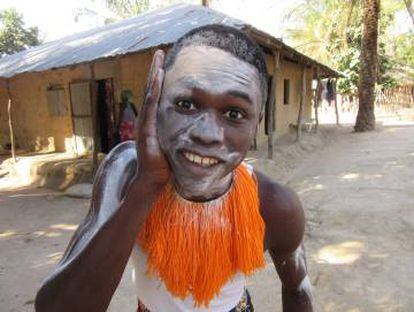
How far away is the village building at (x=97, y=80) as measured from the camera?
24.4 feet

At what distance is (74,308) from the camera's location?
3.17ft

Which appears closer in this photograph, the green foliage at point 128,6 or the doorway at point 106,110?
the doorway at point 106,110

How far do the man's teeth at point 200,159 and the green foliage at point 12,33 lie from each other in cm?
2582

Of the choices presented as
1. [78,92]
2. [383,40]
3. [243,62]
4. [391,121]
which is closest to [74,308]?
[243,62]

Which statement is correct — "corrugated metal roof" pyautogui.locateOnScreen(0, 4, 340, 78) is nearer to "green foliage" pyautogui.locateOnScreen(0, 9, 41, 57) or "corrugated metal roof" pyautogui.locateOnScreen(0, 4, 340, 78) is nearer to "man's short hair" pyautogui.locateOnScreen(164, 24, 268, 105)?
"man's short hair" pyautogui.locateOnScreen(164, 24, 268, 105)

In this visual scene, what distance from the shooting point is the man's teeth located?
38.9 inches

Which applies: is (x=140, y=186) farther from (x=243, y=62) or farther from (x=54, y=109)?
(x=54, y=109)

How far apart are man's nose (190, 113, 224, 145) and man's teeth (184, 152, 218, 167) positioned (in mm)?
35

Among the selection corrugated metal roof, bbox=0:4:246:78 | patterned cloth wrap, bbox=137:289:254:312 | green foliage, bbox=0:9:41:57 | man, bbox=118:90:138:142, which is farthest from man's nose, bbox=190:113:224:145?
green foliage, bbox=0:9:41:57

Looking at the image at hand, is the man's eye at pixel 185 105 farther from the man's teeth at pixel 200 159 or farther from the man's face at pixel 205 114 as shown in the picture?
the man's teeth at pixel 200 159

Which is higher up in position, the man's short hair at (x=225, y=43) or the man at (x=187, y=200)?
the man's short hair at (x=225, y=43)

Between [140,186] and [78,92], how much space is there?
9929mm

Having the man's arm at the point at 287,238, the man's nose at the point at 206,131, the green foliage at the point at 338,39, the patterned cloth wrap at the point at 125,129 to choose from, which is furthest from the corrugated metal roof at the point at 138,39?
the green foliage at the point at 338,39

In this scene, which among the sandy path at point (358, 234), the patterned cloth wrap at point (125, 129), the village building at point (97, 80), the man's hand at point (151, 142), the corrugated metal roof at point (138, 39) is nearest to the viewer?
the man's hand at point (151, 142)
